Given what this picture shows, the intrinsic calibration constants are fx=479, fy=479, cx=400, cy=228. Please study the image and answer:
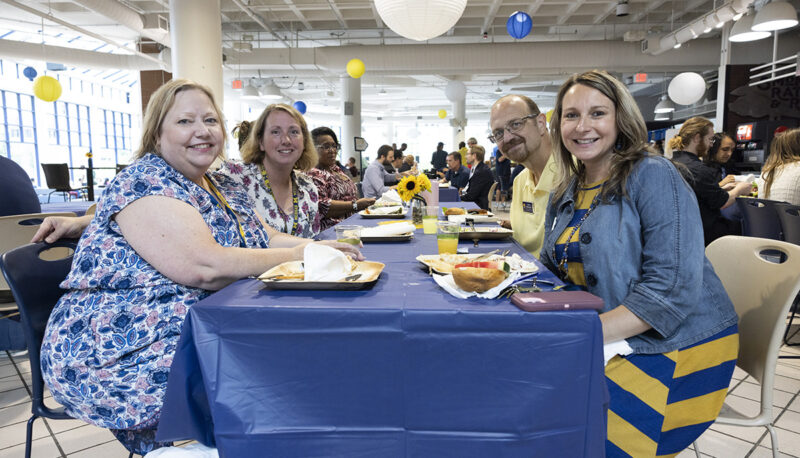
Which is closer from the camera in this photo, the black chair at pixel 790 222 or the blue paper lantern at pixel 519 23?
the black chair at pixel 790 222

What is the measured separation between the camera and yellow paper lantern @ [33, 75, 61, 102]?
27.1ft

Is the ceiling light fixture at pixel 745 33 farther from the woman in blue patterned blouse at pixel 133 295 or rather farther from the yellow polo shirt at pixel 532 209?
the woman in blue patterned blouse at pixel 133 295

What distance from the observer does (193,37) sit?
6.36 metres

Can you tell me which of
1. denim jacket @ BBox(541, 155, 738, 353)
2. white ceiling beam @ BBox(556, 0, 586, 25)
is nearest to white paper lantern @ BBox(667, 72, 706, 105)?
white ceiling beam @ BBox(556, 0, 586, 25)

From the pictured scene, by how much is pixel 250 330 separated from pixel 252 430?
0.70 ft

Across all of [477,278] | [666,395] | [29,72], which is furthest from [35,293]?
[29,72]

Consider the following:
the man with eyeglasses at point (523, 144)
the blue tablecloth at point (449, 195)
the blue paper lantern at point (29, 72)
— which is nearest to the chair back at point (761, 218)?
the man with eyeglasses at point (523, 144)

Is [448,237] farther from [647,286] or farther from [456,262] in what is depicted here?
[647,286]

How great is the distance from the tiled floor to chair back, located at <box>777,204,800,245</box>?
3.09 ft

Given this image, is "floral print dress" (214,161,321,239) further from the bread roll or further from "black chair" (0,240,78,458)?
the bread roll

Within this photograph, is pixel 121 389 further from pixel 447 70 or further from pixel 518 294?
pixel 447 70

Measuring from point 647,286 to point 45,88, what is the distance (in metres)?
10.1

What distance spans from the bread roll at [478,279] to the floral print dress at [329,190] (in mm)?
2540

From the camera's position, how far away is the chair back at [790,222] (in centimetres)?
306
